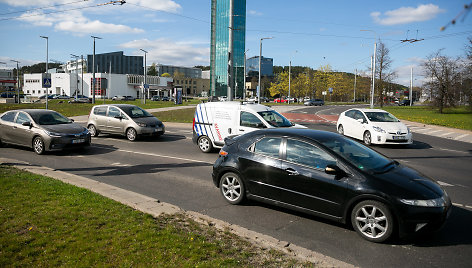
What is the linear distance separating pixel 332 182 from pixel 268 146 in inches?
53.0

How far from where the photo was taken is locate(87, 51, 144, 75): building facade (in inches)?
5581

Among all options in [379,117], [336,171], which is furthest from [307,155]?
[379,117]

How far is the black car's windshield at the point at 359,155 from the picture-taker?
209 inches

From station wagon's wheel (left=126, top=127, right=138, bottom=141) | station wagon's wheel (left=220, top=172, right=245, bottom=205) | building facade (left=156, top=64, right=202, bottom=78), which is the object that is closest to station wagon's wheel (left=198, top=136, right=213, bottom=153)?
station wagon's wheel (left=126, top=127, right=138, bottom=141)

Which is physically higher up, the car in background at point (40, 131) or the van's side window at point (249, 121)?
the van's side window at point (249, 121)

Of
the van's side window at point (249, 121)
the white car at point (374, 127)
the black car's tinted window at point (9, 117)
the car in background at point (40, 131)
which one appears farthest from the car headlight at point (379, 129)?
the black car's tinted window at point (9, 117)

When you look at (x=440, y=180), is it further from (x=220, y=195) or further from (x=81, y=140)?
(x=81, y=140)

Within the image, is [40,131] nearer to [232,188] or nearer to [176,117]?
[232,188]

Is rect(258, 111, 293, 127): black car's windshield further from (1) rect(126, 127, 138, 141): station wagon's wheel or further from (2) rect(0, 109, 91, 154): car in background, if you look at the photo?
(1) rect(126, 127, 138, 141): station wagon's wheel

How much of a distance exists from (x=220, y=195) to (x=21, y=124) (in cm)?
887

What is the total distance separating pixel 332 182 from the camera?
5211 millimetres

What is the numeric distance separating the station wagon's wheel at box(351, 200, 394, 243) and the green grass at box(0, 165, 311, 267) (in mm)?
1447

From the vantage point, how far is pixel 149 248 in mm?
4188

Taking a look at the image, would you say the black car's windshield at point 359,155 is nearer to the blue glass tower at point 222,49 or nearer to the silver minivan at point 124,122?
the silver minivan at point 124,122
